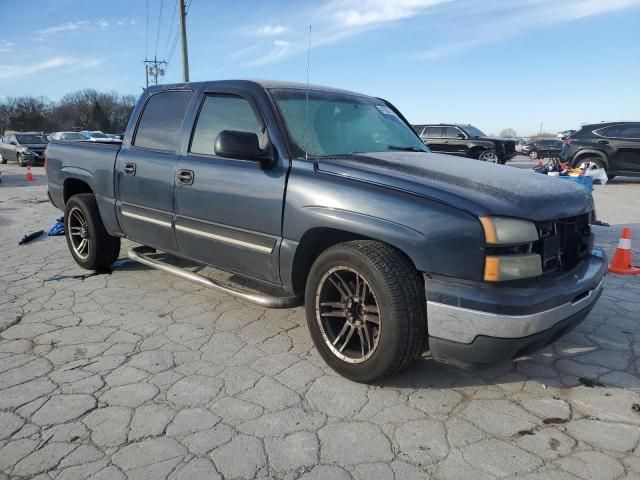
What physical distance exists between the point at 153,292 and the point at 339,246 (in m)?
2.41

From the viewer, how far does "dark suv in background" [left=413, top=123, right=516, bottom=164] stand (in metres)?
16.8

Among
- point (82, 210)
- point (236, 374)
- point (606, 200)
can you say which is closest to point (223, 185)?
point (236, 374)

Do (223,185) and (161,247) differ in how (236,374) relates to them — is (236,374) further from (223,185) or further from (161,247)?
(161,247)

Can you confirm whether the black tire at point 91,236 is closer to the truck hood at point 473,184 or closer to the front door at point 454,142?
the truck hood at point 473,184

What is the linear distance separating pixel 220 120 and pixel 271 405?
2101 mm

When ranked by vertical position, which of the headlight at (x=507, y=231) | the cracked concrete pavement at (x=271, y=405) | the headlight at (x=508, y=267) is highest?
the headlight at (x=507, y=231)

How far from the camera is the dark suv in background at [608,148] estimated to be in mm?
13219

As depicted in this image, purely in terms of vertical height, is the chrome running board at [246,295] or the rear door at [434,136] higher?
the rear door at [434,136]

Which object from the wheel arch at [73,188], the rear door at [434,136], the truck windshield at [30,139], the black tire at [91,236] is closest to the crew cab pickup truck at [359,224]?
the black tire at [91,236]

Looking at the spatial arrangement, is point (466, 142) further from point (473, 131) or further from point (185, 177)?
point (185, 177)

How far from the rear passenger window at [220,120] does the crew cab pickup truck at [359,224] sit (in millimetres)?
Answer: 11

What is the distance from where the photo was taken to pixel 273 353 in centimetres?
322

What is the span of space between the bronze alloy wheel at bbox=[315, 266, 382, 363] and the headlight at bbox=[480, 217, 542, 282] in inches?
25.0

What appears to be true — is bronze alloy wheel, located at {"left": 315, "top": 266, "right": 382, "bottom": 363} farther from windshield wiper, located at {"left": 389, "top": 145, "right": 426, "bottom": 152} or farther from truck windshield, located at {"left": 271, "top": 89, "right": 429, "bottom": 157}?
windshield wiper, located at {"left": 389, "top": 145, "right": 426, "bottom": 152}
